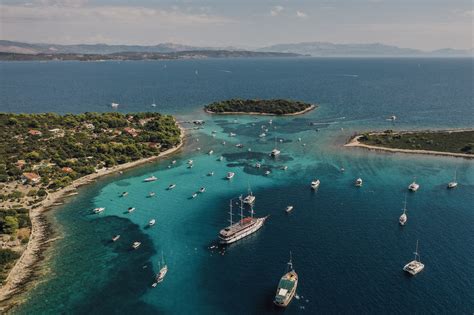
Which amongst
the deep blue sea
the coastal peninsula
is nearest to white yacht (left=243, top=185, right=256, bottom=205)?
the deep blue sea

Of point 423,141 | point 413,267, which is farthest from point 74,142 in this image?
point 423,141

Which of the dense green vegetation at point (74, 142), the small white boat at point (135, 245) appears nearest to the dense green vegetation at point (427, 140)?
the dense green vegetation at point (74, 142)

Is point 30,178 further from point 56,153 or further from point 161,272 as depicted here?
point 161,272

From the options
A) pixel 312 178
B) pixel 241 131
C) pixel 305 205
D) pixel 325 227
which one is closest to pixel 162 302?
pixel 325 227

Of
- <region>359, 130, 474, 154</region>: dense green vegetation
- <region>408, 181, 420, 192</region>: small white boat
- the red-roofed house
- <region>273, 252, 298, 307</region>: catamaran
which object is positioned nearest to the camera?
<region>273, 252, 298, 307</region>: catamaran

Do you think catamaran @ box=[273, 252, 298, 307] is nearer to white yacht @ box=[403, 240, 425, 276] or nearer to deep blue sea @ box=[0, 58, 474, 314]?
deep blue sea @ box=[0, 58, 474, 314]

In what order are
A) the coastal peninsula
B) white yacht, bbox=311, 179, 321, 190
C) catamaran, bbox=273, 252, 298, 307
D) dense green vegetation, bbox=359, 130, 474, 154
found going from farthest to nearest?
dense green vegetation, bbox=359, 130, 474, 154
white yacht, bbox=311, 179, 321, 190
the coastal peninsula
catamaran, bbox=273, 252, 298, 307

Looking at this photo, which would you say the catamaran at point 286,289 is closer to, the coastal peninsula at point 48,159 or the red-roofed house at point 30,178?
the coastal peninsula at point 48,159
